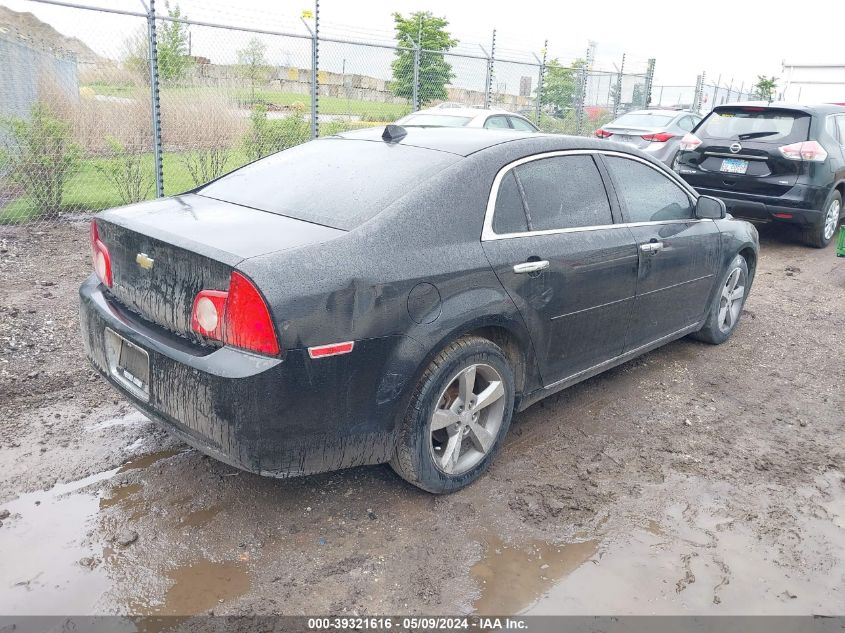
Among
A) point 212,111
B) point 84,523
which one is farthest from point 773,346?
point 212,111

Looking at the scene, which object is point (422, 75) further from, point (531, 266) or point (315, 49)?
point (531, 266)

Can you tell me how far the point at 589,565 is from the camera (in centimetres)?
292

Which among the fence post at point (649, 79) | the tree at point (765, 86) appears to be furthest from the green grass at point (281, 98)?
the tree at point (765, 86)

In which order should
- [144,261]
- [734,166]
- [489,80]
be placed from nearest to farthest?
[144,261] < [734,166] < [489,80]

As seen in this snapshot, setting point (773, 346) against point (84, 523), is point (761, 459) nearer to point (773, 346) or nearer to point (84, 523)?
point (773, 346)

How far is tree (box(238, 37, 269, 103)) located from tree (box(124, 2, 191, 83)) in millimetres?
889

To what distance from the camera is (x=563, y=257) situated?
3602mm

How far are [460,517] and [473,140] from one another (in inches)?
74.0

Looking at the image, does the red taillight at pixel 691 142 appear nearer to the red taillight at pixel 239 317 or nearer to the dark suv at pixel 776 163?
the dark suv at pixel 776 163

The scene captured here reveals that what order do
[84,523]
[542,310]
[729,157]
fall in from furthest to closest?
[729,157] < [542,310] < [84,523]

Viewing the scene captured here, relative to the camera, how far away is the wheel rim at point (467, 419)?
324 centimetres

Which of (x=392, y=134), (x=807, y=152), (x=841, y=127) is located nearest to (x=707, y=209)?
Result: (x=392, y=134)

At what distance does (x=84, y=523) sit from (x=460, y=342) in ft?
5.80

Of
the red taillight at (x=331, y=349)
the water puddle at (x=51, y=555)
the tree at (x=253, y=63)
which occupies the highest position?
the tree at (x=253, y=63)
